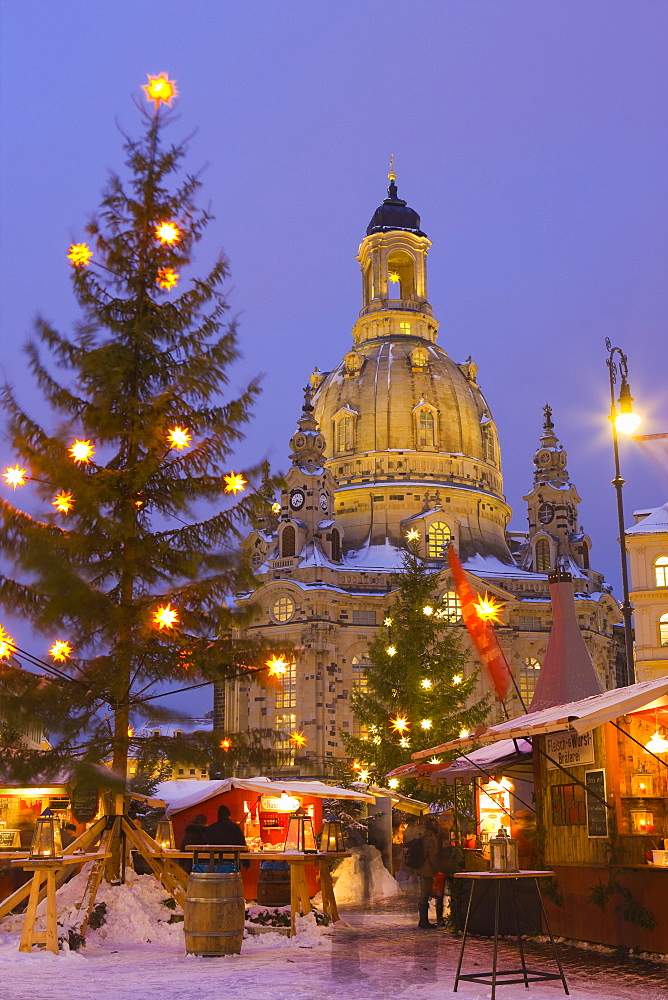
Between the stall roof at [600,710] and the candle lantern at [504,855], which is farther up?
the stall roof at [600,710]

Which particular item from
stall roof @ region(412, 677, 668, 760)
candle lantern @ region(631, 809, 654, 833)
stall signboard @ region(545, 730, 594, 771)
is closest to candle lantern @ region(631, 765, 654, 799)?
candle lantern @ region(631, 809, 654, 833)

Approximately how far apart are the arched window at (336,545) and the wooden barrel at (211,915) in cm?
5562

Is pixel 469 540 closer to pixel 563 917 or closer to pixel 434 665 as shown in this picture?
pixel 434 665

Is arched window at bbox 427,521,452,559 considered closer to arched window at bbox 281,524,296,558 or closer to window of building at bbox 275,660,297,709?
arched window at bbox 281,524,296,558

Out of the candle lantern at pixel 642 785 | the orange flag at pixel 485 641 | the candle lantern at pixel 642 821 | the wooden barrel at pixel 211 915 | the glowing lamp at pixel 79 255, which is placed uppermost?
the glowing lamp at pixel 79 255

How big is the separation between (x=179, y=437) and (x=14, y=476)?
2.54 metres

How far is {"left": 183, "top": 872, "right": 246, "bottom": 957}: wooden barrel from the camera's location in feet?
47.1

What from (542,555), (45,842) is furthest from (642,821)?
(542,555)

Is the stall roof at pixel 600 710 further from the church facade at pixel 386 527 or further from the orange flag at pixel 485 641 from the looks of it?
the church facade at pixel 386 527

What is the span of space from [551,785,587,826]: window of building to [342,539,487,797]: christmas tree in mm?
17380

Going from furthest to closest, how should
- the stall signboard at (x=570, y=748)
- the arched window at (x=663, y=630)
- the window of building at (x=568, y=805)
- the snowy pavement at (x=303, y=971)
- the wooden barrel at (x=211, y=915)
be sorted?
the arched window at (x=663, y=630) < the window of building at (x=568, y=805) < the stall signboard at (x=570, y=748) < the wooden barrel at (x=211, y=915) < the snowy pavement at (x=303, y=971)

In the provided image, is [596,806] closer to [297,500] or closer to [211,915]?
[211,915]

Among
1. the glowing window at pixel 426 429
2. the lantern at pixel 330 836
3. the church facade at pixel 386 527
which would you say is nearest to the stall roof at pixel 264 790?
the lantern at pixel 330 836

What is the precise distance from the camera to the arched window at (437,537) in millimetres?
70688
